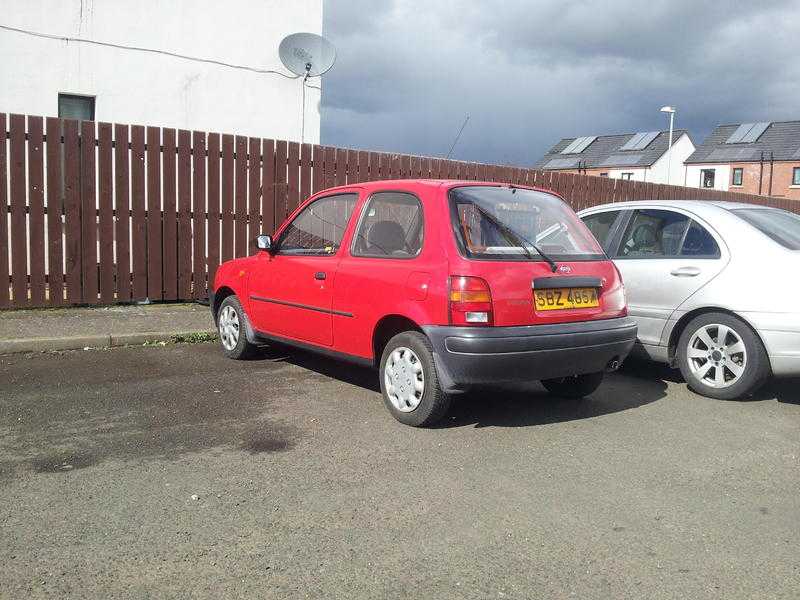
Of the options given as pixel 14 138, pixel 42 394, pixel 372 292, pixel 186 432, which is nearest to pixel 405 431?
pixel 372 292

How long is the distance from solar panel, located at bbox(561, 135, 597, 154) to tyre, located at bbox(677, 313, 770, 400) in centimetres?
6833

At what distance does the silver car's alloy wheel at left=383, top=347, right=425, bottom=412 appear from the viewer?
4.78 meters

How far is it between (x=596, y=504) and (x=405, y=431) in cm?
147

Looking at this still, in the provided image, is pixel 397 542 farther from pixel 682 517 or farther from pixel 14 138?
pixel 14 138

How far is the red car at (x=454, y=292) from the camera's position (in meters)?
4.55

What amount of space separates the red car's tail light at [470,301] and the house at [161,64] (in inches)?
373

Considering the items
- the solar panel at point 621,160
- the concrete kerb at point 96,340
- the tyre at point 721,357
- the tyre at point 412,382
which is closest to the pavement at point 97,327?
the concrete kerb at point 96,340

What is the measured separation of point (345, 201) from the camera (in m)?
5.80

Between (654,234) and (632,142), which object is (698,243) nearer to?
(654,234)

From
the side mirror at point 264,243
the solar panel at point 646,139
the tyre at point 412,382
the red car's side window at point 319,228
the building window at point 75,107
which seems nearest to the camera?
the tyre at point 412,382

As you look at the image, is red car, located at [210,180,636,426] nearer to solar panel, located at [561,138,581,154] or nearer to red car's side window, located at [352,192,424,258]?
red car's side window, located at [352,192,424,258]

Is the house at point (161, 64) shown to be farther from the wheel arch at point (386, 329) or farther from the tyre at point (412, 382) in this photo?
the tyre at point (412, 382)

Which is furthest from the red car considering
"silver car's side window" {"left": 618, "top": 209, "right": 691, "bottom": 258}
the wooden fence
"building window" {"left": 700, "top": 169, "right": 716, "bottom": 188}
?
"building window" {"left": 700, "top": 169, "right": 716, "bottom": 188}

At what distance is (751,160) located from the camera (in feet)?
199
